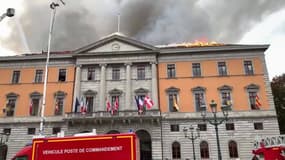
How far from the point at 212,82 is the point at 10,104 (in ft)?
95.9

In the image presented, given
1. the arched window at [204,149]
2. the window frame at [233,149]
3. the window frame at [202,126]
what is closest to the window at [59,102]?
the window frame at [202,126]

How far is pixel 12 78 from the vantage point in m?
38.8

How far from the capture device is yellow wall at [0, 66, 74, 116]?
1444 inches

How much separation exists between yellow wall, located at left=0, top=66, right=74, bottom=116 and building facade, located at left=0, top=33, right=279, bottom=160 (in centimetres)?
14

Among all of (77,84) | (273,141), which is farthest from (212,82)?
(77,84)

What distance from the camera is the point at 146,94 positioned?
36094mm

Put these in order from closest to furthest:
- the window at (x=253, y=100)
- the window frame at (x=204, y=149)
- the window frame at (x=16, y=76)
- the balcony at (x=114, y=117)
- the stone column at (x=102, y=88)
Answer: the window frame at (x=204, y=149) < the balcony at (x=114, y=117) < the window at (x=253, y=100) < the stone column at (x=102, y=88) < the window frame at (x=16, y=76)

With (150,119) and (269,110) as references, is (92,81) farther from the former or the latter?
(269,110)

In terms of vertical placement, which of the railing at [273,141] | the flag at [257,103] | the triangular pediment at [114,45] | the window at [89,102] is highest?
the triangular pediment at [114,45]

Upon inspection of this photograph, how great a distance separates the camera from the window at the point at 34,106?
3641cm

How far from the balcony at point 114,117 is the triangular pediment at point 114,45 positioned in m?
9.76

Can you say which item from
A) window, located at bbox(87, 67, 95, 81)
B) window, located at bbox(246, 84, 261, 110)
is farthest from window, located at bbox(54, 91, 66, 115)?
window, located at bbox(246, 84, 261, 110)

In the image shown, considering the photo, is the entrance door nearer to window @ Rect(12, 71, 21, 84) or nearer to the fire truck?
the fire truck

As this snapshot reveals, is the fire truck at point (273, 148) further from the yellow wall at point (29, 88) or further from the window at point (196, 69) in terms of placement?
the yellow wall at point (29, 88)
